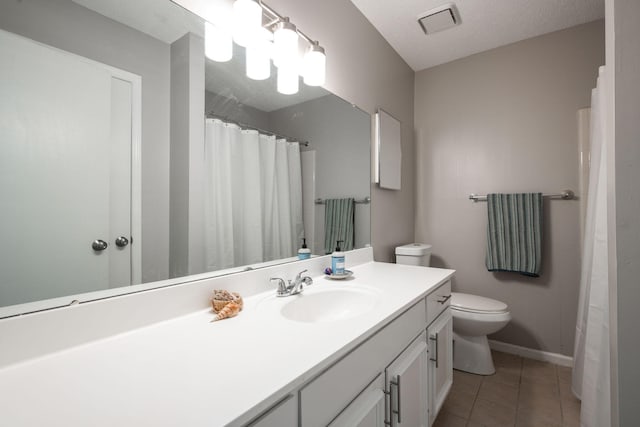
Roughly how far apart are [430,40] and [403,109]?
0.52 metres

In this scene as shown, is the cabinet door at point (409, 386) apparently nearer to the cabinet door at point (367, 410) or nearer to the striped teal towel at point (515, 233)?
the cabinet door at point (367, 410)

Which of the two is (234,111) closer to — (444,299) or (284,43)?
(284,43)

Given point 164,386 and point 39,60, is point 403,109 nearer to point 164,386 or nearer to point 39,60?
point 39,60

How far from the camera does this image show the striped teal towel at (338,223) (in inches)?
61.9

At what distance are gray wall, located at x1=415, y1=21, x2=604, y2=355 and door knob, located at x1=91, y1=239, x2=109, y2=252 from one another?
7.70 feet

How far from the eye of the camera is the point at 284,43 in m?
1.20

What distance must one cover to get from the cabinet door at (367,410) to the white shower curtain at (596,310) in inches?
38.1

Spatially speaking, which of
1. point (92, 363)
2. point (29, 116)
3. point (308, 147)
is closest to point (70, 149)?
point (29, 116)

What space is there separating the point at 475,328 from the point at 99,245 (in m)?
2.01

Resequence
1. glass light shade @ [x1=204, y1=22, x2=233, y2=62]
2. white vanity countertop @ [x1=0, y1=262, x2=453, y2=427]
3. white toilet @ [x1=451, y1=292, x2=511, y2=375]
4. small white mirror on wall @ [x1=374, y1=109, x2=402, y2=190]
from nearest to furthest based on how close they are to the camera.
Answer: white vanity countertop @ [x1=0, y1=262, x2=453, y2=427], glass light shade @ [x1=204, y1=22, x2=233, y2=62], white toilet @ [x1=451, y1=292, x2=511, y2=375], small white mirror on wall @ [x1=374, y1=109, x2=402, y2=190]

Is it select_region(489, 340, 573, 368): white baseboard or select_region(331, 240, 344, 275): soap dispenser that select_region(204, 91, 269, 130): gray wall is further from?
select_region(489, 340, 573, 368): white baseboard

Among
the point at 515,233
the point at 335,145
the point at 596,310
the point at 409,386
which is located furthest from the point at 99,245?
the point at 515,233

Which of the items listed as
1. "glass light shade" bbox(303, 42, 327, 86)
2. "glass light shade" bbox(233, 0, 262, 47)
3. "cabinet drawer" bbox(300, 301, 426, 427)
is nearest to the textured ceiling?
"glass light shade" bbox(303, 42, 327, 86)

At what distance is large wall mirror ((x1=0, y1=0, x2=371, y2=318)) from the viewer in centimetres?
64
